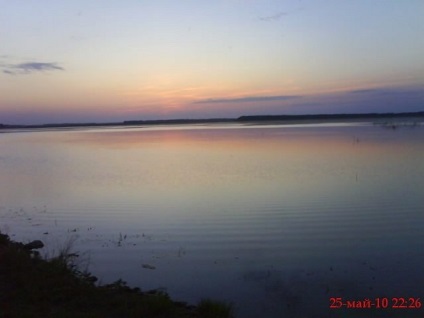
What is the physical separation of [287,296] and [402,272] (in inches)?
87.5

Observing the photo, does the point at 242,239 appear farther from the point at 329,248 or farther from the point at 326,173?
the point at 326,173

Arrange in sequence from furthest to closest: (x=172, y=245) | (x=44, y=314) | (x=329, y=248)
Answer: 1. (x=172, y=245)
2. (x=329, y=248)
3. (x=44, y=314)

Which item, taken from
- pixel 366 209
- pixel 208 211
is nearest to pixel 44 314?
pixel 208 211

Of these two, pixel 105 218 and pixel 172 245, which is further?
pixel 105 218

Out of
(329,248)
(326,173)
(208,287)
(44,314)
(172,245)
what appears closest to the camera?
(44,314)

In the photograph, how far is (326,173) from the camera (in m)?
18.7

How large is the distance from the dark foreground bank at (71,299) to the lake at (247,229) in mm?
807

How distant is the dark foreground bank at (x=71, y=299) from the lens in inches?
215

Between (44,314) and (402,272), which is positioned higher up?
(44,314)
